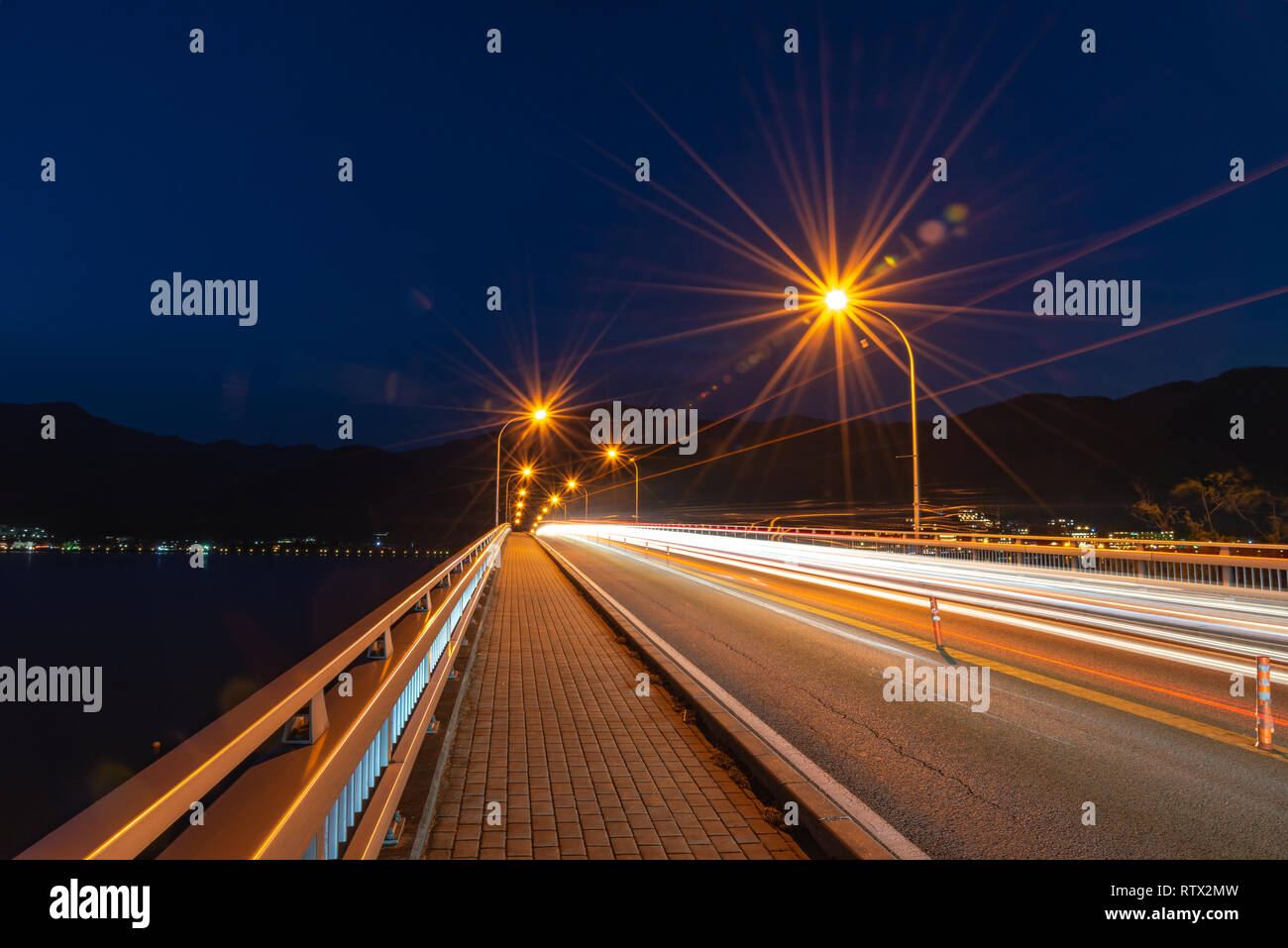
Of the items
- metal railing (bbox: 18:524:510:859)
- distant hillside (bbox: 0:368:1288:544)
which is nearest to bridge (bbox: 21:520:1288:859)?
metal railing (bbox: 18:524:510:859)

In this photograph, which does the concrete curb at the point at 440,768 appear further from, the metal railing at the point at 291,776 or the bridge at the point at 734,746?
the metal railing at the point at 291,776

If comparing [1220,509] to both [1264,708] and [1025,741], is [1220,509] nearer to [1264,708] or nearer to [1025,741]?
[1264,708]

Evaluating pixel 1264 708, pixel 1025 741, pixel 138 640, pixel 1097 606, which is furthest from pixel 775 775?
pixel 138 640

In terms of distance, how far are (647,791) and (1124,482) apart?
143246 millimetres

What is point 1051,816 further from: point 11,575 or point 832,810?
point 11,575

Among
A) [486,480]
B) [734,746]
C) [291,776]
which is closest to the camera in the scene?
[291,776]

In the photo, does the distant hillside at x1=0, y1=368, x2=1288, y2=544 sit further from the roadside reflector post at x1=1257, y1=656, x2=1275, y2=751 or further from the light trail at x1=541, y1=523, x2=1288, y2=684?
the roadside reflector post at x1=1257, y1=656, x2=1275, y2=751

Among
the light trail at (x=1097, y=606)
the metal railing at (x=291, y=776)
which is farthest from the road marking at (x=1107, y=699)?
the metal railing at (x=291, y=776)

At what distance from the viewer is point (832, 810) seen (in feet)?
15.5

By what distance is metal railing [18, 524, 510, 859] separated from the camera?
1.93 m

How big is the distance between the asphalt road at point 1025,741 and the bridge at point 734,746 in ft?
0.10

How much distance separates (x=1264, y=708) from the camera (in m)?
6.50

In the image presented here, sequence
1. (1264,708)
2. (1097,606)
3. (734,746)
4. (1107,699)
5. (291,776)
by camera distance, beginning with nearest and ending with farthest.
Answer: (291,776), (734,746), (1264,708), (1107,699), (1097,606)

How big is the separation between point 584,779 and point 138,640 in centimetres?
9811
